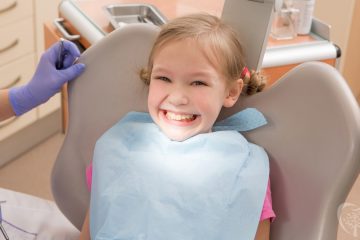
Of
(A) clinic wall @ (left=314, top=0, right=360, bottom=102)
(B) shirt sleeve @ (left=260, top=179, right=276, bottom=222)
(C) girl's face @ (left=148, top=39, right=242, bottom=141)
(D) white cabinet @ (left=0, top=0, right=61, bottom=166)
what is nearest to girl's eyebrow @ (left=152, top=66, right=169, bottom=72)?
(C) girl's face @ (left=148, top=39, right=242, bottom=141)

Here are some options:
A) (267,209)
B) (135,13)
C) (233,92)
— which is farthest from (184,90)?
(135,13)

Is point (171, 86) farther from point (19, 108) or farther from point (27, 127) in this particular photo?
point (27, 127)

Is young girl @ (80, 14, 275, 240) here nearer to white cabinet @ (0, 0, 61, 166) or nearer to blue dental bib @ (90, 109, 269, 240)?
blue dental bib @ (90, 109, 269, 240)

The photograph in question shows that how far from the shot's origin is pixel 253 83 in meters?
1.20

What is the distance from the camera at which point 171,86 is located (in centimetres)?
113

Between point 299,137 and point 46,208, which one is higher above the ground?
point 299,137

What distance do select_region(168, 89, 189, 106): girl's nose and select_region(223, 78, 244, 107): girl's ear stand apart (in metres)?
0.12

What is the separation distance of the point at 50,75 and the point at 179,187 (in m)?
0.43

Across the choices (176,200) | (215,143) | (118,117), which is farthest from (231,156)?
(118,117)

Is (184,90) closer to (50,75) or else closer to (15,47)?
(50,75)

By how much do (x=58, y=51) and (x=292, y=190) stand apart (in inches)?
24.5

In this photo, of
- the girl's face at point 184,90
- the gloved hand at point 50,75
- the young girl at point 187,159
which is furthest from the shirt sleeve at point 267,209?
the gloved hand at point 50,75

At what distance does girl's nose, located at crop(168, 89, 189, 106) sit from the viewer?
1.11 meters

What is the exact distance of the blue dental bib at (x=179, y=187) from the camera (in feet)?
3.44
